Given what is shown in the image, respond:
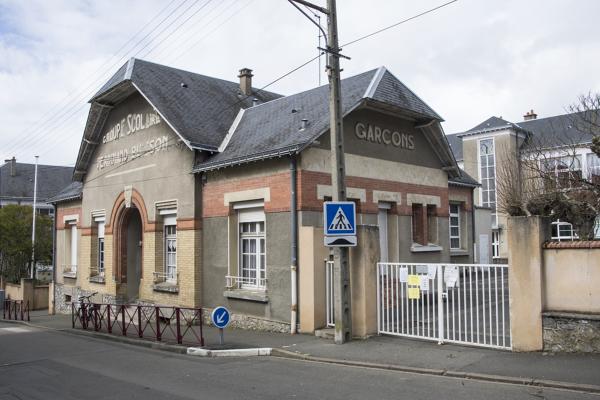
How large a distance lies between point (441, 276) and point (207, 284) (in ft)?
26.7

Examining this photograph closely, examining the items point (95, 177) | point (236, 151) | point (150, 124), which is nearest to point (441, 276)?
point (236, 151)

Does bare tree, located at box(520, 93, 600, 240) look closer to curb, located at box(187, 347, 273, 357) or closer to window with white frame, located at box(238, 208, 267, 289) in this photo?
window with white frame, located at box(238, 208, 267, 289)

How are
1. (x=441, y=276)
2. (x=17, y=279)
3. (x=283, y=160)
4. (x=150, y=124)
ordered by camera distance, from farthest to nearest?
(x=17, y=279), (x=150, y=124), (x=283, y=160), (x=441, y=276)

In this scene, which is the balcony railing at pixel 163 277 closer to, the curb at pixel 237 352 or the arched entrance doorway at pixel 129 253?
the arched entrance doorway at pixel 129 253

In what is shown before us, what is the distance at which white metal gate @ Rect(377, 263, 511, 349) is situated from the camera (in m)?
9.95

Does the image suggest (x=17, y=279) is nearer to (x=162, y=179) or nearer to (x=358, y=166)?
(x=162, y=179)

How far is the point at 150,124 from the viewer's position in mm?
19188

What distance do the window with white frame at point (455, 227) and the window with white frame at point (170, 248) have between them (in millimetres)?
10787

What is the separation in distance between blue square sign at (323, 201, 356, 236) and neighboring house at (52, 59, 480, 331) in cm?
72

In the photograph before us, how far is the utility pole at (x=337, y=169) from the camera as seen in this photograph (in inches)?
442

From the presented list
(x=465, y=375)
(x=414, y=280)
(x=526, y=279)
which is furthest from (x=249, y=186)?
(x=465, y=375)

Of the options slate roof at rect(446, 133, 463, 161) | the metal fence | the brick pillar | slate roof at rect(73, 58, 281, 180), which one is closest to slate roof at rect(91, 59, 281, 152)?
slate roof at rect(73, 58, 281, 180)

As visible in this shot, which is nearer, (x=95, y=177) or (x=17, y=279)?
(x=95, y=177)

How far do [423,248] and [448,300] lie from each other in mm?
6549
